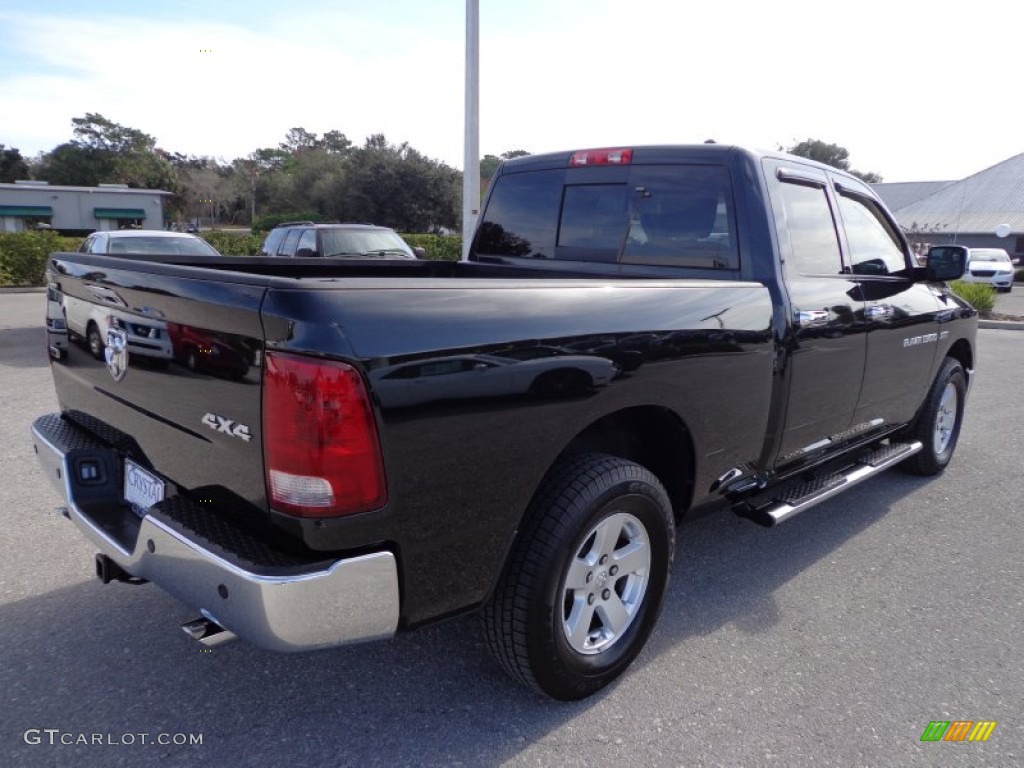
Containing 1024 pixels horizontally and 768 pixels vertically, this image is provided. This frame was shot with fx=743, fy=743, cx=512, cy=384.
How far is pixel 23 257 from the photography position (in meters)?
18.0

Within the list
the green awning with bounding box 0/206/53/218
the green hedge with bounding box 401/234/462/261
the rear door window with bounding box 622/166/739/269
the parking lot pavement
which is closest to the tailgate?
the rear door window with bounding box 622/166/739/269

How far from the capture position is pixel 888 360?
162 inches

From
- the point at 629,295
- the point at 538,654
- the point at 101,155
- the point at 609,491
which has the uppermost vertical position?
the point at 101,155

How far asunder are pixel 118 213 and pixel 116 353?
57774mm

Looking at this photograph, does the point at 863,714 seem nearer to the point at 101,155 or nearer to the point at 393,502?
the point at 393,502

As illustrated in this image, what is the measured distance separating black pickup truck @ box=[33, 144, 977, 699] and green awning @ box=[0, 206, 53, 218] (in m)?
56.9

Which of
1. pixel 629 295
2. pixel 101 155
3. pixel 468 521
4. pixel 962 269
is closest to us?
pixel 468 521

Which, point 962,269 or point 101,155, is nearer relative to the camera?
point 962,269

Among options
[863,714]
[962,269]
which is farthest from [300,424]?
[962,269]

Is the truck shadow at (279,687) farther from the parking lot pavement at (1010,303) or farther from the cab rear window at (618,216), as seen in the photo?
the parking lot pavement at (1010,303)

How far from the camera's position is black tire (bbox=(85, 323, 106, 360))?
2.68 m

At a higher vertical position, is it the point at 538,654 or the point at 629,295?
the point at 629,295

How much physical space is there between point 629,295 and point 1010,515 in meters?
3.51

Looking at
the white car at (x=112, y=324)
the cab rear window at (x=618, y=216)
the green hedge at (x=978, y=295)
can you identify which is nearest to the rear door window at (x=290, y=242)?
the cab rear window at (x=618, y=216)
